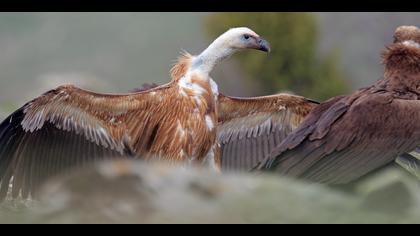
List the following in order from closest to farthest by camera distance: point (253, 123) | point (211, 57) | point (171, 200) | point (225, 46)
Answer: point (171, 200), point (211, 57), point (225, 46), point (253, 123)

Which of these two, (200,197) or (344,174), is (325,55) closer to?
(344,174)

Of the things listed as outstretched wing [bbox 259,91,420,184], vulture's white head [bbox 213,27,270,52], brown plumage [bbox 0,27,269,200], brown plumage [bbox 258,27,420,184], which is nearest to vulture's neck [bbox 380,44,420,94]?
brown plumage [bbox 258,27,420,184]

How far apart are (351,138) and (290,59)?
2232 cm

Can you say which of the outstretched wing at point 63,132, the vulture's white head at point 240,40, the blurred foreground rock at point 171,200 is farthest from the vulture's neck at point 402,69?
the blurred foreground rock at point 171,200

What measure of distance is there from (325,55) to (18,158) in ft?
74.8

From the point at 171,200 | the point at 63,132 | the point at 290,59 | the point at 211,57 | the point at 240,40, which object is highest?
the point at 290,59

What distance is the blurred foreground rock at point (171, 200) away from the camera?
3072 millimetres

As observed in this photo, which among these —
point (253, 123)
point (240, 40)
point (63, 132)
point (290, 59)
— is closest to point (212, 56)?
point (240, 40)

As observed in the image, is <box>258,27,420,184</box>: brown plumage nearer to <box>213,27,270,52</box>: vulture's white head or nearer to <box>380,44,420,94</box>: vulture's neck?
<box>380,44,420,94</box>: vulture's neck

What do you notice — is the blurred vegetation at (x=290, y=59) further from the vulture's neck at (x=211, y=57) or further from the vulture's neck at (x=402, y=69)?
the vulture's neck at (x=402, y=69)

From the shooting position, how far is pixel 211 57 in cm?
651

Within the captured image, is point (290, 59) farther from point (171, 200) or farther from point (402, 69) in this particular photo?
point (171, 200)

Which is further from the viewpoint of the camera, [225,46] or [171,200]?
[225,46]

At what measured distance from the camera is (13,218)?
3.33 meters
